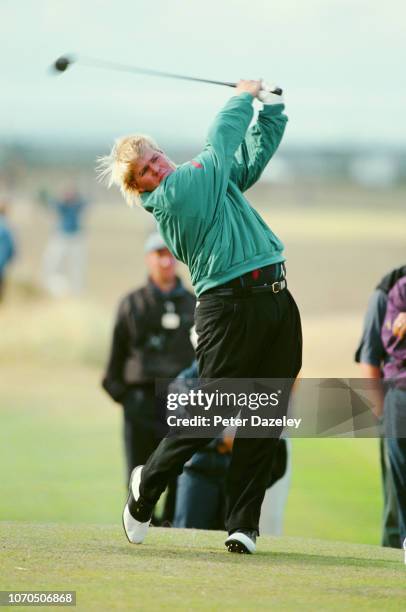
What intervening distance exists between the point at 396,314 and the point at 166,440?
2126 mm

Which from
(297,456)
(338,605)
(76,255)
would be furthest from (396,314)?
(76,255)

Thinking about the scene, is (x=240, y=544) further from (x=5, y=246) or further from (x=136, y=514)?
(x=5, y=246)

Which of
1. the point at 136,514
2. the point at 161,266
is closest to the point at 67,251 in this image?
the point at 161,266

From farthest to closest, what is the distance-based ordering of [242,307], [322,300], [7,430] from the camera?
[322,300]
[7,430]
[242,307]

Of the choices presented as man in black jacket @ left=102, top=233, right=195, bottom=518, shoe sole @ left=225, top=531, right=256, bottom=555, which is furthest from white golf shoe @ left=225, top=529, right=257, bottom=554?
man in black jacket @ left=102, top=233, right=195, bottom=518

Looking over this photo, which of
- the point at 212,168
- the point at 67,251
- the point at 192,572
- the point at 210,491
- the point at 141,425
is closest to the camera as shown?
the point at 192,572

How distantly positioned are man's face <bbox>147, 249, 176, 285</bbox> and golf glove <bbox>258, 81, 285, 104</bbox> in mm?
3590

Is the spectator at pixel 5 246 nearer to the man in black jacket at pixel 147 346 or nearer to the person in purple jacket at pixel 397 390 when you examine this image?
the man in black jacket at pixel 147 346

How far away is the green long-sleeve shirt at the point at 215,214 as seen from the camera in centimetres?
618

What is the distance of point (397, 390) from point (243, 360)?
6.44 feet

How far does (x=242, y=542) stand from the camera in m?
6.47

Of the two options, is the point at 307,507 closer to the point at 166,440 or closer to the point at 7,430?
the point at 7,430

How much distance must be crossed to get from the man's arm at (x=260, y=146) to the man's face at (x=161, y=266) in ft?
11.3

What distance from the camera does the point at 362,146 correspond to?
357ft
